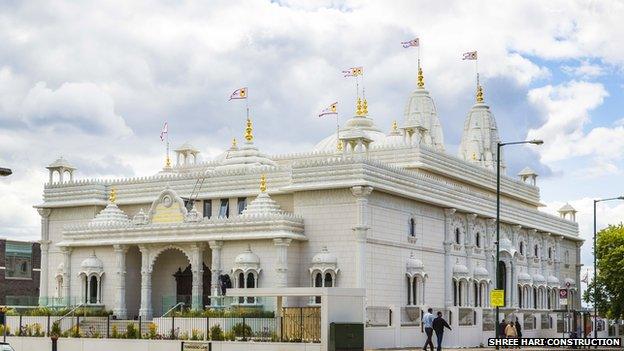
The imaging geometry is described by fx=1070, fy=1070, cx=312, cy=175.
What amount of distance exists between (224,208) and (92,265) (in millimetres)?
8403

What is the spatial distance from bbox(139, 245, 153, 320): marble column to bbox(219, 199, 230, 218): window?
4.93 m

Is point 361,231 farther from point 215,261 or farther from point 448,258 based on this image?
point 448,258

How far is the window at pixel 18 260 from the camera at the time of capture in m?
90.1

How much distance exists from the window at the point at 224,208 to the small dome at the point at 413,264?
11307 mm

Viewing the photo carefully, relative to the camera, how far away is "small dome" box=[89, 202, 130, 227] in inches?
2498

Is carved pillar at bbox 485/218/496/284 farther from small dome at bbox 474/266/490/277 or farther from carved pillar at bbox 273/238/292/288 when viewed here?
carved pillar at bbox 273/238/292/288

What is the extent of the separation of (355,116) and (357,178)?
1563cm

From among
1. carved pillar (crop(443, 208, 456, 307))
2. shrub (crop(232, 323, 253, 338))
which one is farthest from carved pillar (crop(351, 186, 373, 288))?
carved pillar (crop(443, 208, 456, 307))

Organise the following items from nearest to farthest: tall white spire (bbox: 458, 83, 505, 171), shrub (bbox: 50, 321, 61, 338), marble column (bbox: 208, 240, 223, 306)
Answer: shrub (bbox: 50, 321, 61, 338)
marble column (bbox: 208, 240, 223, 306)
tall white spire (bbox: 458, 83, 505, 171)

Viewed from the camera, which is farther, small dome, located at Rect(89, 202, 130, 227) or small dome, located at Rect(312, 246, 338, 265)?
small dome, located at Rect(89, 202, 130, 227)

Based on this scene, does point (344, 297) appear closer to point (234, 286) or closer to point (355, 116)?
point (234, 286)

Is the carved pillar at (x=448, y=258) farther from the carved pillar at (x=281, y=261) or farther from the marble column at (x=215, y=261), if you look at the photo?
A: the marble column at (x=215, y=261)

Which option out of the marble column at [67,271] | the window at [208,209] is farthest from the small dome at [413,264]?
the marble column at [67,271]

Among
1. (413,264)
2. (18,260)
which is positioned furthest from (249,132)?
(18,260)
